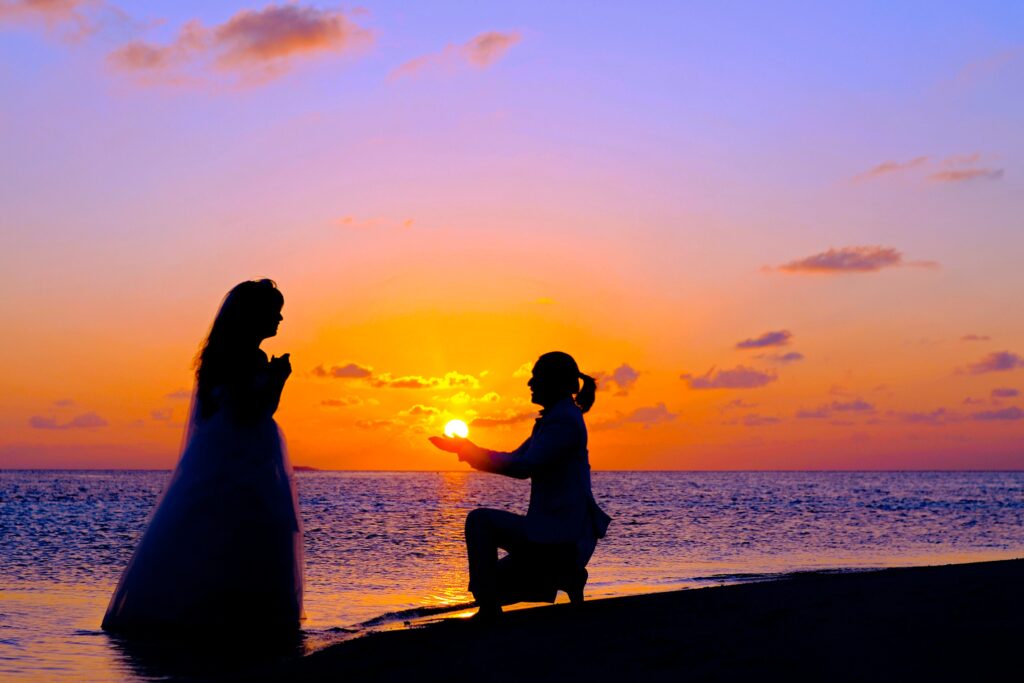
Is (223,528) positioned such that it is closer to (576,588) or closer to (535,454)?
(535,454)

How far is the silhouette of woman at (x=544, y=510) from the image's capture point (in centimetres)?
736

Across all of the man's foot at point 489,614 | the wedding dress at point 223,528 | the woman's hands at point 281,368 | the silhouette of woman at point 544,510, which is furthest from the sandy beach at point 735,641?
the woman's hands at point 281,368

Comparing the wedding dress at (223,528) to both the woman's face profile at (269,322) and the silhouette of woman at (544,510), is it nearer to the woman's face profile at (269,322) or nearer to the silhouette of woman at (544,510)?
the woman's face profile at (269,322)

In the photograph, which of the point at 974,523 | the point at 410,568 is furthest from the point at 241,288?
the point at 974,523

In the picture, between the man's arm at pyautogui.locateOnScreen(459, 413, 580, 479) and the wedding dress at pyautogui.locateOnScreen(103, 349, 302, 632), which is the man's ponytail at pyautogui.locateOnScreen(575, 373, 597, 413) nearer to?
the man's arm at pyautogui.locateOnScreen(459, 413, 580, 479)

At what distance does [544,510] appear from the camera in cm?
752

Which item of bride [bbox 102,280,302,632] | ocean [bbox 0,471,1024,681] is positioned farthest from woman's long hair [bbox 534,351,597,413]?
ocean [bbox 0,471,1024,681]

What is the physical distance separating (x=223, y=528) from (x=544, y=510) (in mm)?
2539

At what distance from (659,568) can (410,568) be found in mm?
3836

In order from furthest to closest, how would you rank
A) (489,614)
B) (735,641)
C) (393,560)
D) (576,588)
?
(393,560), (576,588), (489,614), (735,641)

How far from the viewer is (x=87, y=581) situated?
13.7 meters

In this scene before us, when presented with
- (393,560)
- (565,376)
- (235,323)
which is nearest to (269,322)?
(235,323)

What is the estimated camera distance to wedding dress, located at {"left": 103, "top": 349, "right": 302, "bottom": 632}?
8.07 metres

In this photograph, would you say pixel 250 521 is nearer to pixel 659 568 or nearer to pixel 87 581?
pixel 87 581
